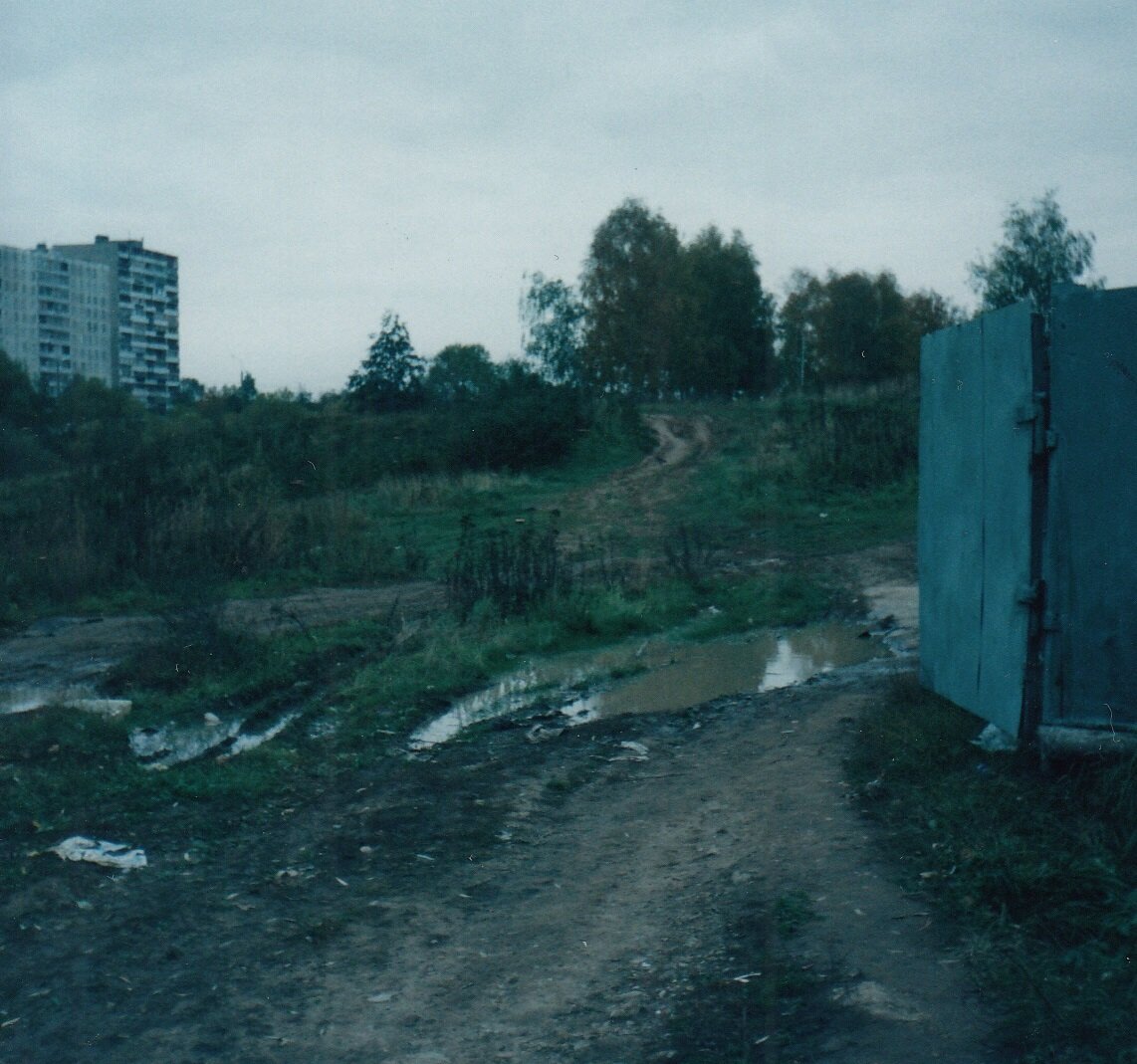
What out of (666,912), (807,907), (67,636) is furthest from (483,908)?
(67,636)

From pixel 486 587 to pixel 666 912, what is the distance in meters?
7.48

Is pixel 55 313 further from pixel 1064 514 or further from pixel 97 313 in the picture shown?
pixel 1064 514

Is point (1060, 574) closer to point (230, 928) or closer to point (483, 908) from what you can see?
point (483, 908)

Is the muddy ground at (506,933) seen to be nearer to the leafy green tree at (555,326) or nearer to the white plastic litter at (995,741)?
the white plastic litter at (995,741)

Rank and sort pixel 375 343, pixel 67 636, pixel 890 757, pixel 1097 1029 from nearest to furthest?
pixel 1097 1029
pixel 890 757
pixel 67 636
pixel 375 343

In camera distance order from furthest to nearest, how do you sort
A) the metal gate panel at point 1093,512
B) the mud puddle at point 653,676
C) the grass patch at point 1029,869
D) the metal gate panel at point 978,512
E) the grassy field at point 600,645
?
the mud puddle at point 653,676 < the metal gate panel at point 978,512 < the metal gate panel at point 1093,512 < the grassy field at point 600,645 < the grass patch at point 1029,869

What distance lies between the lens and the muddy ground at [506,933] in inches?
134

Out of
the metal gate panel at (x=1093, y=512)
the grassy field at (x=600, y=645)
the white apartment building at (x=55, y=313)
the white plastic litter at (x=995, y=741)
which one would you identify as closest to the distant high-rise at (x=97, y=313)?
the white apartment building at (x=55, y=313)

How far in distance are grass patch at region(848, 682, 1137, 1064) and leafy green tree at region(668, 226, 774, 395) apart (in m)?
48.7

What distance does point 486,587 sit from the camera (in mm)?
11742

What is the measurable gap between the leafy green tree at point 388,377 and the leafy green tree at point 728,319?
1558 centimetres

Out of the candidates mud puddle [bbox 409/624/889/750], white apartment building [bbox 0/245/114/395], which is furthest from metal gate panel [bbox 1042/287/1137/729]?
white apartment building [bbox 0/245/114/395]

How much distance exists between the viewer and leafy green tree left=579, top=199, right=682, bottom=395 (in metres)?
47.7

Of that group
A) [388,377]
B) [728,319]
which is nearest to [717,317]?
[728,319]
